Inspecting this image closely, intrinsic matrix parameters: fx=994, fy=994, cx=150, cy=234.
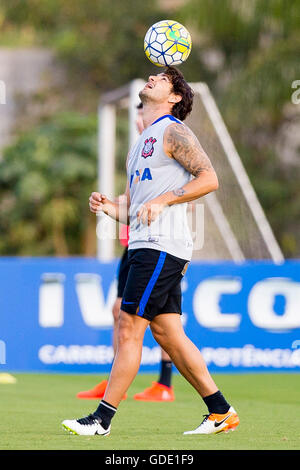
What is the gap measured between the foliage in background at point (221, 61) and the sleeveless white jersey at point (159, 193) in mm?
15771

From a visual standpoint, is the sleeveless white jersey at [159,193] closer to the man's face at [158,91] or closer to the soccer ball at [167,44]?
the man's face at [158,91]

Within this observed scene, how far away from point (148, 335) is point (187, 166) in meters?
6.00

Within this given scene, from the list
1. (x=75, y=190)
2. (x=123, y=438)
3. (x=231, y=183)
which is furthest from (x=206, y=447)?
(x=75, y=190)

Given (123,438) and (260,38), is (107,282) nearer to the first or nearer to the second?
(123,438)

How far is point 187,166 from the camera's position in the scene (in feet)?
18.4

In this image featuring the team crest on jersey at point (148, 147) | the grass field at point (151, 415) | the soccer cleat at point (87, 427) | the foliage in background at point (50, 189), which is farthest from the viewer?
the foliage in background at point (50, 189)

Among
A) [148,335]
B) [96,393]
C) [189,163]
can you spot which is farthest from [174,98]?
[148,335]

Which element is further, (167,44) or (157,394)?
(157,394)

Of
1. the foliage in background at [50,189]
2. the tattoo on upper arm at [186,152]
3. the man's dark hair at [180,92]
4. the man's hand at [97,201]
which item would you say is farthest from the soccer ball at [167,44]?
the foliage in background at [50,189]

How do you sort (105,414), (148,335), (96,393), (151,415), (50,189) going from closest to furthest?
(105,414), (151,415), (96,393), (148,335), (50,189)

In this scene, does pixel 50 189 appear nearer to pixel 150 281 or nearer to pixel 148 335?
pixel 148 335

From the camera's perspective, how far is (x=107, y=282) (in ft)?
38.0

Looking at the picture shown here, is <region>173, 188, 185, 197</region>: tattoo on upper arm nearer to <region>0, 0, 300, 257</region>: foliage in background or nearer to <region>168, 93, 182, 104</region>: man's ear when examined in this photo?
<region>168, 93, 182, 104</region>: man's ear

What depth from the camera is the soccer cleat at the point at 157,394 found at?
27.8 feet
